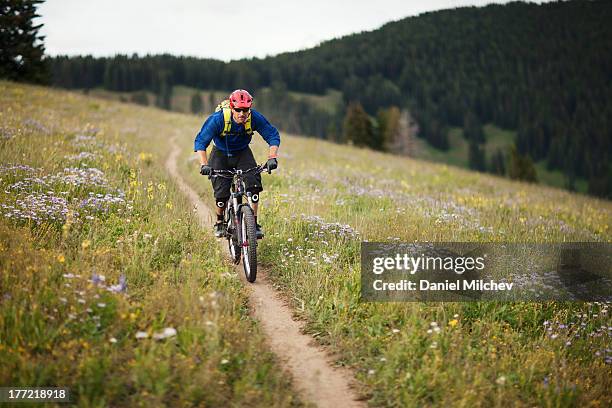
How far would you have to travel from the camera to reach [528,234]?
10398 millimetres

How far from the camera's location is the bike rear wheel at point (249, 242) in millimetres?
6750

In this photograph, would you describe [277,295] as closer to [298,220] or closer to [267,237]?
[267,237]

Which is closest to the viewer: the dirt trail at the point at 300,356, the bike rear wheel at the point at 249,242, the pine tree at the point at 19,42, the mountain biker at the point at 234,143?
the dirt trail at the point at 300,356

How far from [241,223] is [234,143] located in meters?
1.61

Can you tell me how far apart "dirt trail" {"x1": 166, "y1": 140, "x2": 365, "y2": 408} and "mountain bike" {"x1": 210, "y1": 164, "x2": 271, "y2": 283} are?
1.41ft

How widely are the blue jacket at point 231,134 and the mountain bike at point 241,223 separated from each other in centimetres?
54

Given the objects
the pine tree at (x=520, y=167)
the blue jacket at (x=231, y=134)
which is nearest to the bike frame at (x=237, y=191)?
the blue jacket at (x=231, y=134)

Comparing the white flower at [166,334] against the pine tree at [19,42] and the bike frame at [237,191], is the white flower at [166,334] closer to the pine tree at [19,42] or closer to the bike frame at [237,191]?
the bike frame at [237,191]

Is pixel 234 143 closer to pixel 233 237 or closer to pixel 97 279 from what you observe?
pixel 233 237

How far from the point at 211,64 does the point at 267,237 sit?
182 metres

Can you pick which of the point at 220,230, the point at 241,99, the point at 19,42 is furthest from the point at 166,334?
the point at 19,42

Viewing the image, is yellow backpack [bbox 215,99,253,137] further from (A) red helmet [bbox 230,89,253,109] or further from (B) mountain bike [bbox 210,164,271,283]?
(B) mountain bike [bbox 210,164,271,283]

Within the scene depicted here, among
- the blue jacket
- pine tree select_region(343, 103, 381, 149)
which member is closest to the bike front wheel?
the blue jacket

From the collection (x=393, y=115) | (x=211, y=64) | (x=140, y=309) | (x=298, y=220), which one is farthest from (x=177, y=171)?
(x=211, y=64)
